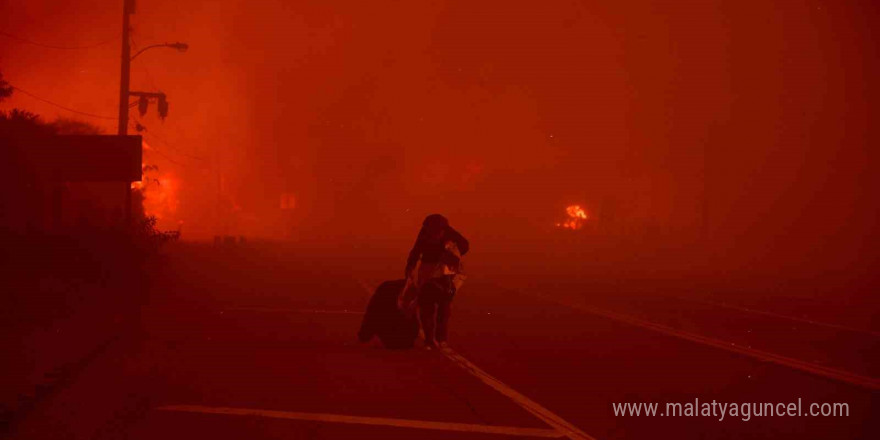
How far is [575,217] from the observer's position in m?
70.7

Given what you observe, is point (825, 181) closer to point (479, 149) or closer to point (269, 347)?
point (479, 149)

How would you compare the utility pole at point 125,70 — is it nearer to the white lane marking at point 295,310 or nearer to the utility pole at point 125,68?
the utility pole at point 125,68

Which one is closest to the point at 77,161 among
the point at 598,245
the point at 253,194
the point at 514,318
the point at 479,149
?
the point at 514,318

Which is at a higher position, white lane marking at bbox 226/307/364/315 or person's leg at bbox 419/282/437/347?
person's leg at bbox 419/282/437/347

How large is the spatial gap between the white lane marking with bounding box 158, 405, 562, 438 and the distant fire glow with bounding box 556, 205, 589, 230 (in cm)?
6367

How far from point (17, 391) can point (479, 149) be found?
85.4 m

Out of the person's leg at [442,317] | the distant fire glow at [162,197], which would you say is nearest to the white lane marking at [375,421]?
the person's leg at [442,317]

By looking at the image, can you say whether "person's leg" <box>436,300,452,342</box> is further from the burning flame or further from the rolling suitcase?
the burning flame

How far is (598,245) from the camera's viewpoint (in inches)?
2308

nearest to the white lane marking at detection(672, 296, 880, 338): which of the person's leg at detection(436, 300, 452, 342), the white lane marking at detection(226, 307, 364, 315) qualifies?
the person's leg at detection(436, 300, 452, 342)

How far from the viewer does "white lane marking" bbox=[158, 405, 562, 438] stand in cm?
677

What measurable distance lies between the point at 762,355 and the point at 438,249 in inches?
165

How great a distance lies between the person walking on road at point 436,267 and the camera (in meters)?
11.1

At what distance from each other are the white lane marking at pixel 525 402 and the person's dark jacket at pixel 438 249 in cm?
117
